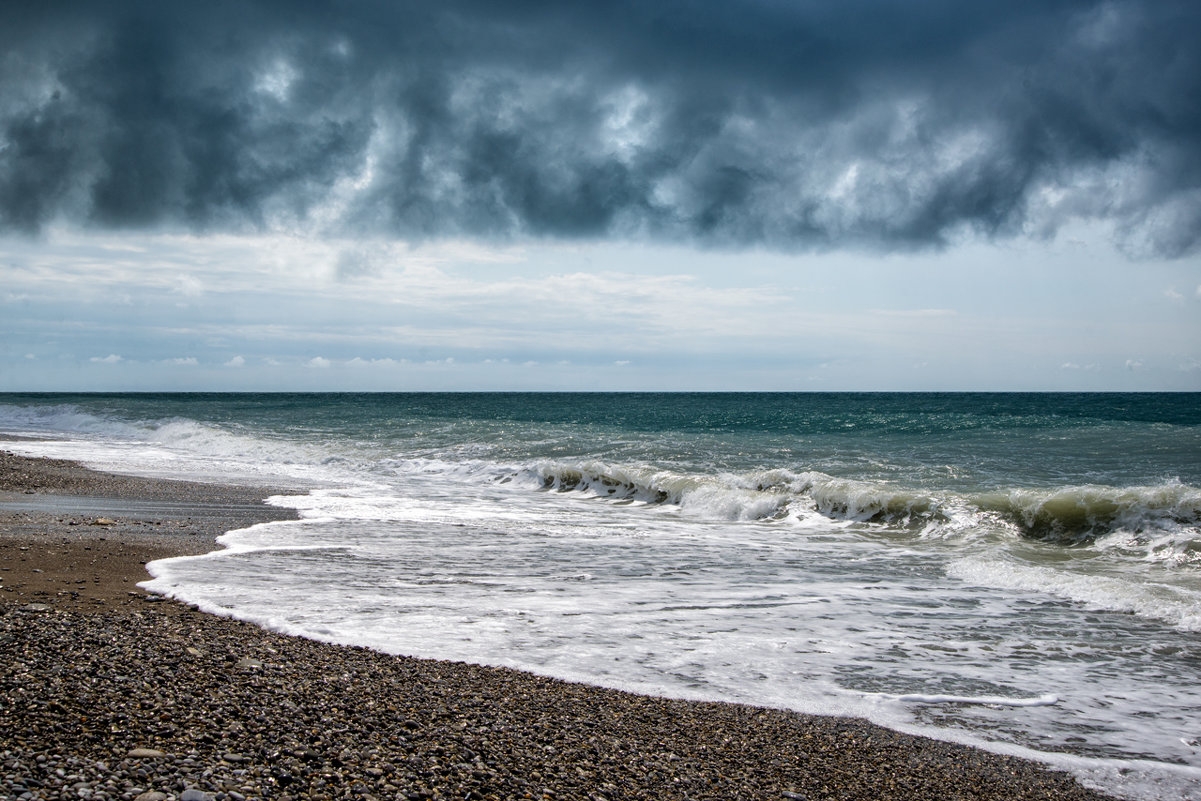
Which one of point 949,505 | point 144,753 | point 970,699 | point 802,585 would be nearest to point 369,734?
point 144,753

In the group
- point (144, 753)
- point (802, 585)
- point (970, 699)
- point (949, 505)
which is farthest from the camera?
point (949, 505)

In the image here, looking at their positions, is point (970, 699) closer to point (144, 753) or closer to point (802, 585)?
point (802, 585)

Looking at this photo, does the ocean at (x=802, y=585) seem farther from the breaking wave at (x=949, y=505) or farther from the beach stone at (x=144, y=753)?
the beach stone at (x=144, y=753)

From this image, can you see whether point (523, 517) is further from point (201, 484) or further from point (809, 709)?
point (809, 709)

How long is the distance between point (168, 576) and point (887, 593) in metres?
7.33

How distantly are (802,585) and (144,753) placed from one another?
22.5 feet

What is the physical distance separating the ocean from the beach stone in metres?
2.38

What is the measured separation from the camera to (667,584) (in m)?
8.62

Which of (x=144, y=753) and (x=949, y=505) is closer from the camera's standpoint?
(x=144, y=753)

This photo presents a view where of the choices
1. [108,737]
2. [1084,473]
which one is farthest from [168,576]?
[1084,473]

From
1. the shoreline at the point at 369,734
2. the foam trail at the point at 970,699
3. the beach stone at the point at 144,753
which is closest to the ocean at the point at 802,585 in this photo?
the foam trail at the point at 970,699

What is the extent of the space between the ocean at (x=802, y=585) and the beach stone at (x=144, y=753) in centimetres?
238

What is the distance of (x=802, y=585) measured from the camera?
8.84 m

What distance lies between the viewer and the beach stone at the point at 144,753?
340 cm
